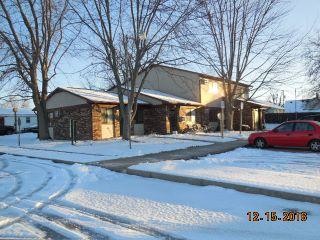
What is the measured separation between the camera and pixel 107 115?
28.5m

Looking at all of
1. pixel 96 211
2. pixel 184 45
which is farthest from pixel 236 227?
pixel 184 45

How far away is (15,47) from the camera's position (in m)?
28.8

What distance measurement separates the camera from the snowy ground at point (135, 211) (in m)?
6.18

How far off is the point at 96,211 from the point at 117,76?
54.5 ft

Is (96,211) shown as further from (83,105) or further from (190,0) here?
(83,105)

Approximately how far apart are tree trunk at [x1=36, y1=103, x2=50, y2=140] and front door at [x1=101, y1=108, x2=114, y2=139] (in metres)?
4.53

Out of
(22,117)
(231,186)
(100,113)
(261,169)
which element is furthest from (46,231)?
(22,117)

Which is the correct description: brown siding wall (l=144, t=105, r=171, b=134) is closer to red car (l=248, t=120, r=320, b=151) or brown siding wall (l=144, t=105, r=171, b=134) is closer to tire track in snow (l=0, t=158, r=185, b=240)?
red car (l=248, t=120, r=320, b=151)

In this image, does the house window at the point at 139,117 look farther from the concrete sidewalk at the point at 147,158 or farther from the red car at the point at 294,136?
the concrete sidewalk at the point at 147,158

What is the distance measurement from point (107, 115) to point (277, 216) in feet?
73.6

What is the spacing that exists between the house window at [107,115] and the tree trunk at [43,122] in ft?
15.2

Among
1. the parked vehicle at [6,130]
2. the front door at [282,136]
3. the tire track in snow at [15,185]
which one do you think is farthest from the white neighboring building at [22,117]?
the tire track in snow at [15,185]

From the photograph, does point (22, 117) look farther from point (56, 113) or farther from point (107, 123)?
point (107, 123)

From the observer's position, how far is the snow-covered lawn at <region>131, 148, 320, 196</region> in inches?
358
